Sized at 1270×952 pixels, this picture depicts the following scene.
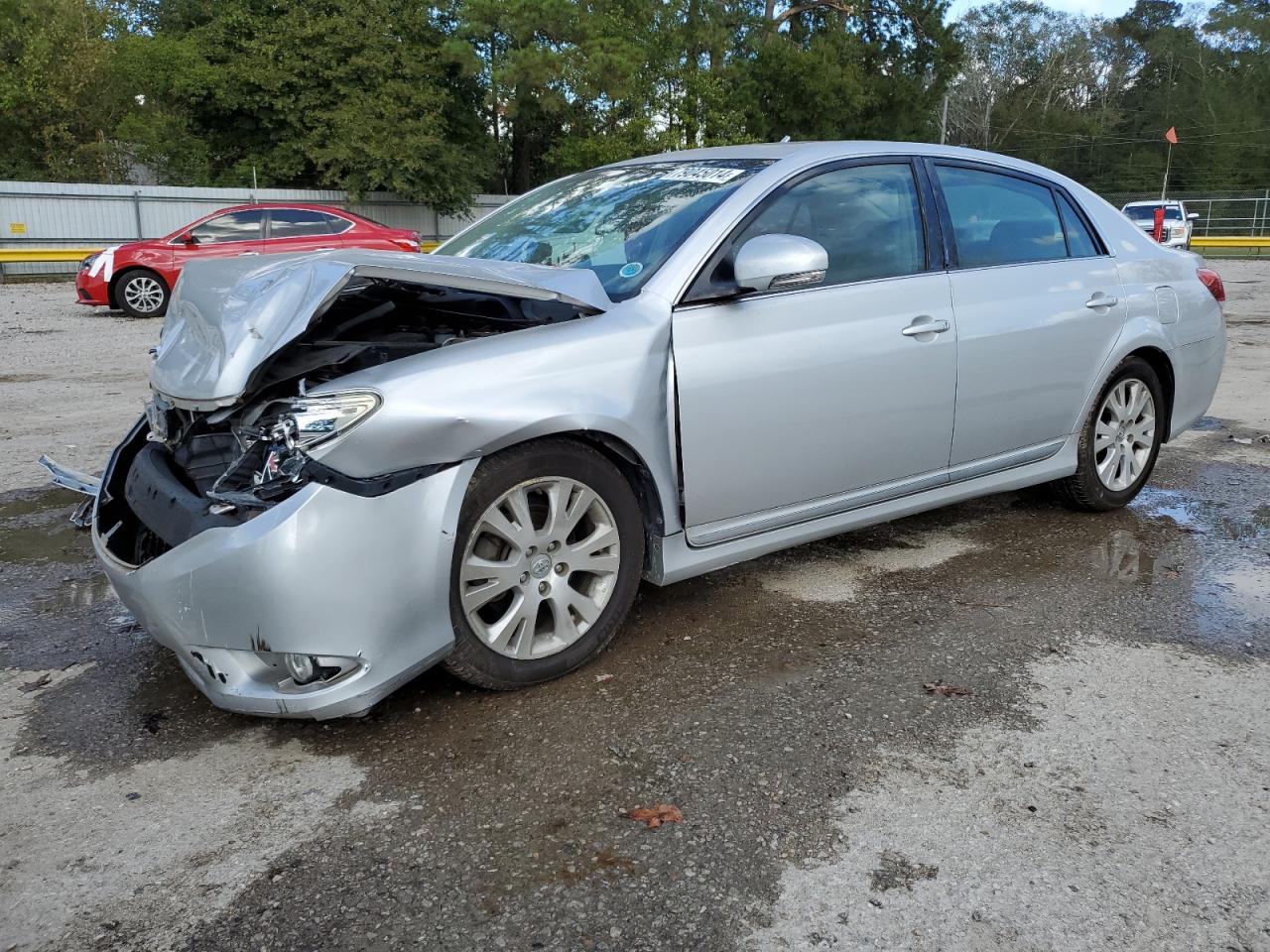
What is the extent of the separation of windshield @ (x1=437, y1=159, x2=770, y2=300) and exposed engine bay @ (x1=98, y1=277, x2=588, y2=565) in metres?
0.37

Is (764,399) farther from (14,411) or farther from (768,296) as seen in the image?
(14,411)

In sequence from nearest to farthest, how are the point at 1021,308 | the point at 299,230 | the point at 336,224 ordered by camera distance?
1. the point at 1021,308
2. the point at 299,230
3. the point at 336,224

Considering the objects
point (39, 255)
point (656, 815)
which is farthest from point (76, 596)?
point (39, 255)

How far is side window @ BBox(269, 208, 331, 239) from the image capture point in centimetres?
1569

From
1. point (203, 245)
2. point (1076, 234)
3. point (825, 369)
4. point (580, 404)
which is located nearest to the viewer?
point (580, 404)

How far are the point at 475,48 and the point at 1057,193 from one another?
1229 inches

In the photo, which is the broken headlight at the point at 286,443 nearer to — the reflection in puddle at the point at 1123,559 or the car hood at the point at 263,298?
the car hood at the point at 263,298

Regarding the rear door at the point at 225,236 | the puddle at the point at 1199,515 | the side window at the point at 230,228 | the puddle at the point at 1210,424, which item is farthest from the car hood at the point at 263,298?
the side window at the point at 230,228

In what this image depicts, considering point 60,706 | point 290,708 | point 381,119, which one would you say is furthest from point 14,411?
point 381,119

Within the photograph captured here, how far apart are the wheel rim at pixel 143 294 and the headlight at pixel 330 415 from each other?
13804 millimetres

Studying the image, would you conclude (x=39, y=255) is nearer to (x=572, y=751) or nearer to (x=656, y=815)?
(x=572, y=751)

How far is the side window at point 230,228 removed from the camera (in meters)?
15.4

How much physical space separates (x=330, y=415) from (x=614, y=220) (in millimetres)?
1544

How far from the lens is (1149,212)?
31781mm
